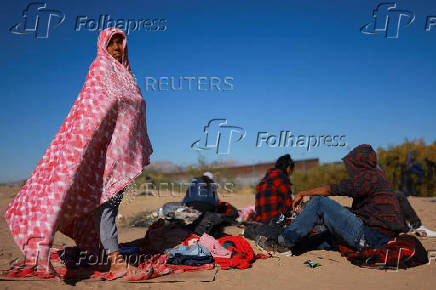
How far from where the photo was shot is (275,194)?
5.67m

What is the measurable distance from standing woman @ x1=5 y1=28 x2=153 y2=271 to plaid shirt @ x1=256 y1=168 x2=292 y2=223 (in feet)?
7.70

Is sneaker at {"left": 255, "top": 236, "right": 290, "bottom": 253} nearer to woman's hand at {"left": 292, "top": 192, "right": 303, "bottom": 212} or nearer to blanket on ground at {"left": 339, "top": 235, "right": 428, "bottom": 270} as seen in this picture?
woman's hand at {"left": 292, "top": 192, "right": 303, "bottom": 212}

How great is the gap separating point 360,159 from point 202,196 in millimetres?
3531

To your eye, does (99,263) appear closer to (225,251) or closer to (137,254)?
A: (137,254)

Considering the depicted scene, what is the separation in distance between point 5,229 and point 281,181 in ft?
17.6

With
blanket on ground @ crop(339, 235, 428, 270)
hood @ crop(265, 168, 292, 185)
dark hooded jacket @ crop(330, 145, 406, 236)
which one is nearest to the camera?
blanket on ground @ crop(339, 235, 428, 270)

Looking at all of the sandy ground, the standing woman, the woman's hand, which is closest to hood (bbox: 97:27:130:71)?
the standing woman

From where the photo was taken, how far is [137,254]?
4.74 m

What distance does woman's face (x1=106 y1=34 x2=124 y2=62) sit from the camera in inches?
167

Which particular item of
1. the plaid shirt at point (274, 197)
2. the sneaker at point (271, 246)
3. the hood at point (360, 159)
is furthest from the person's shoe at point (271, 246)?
the hood at point (360, 159)

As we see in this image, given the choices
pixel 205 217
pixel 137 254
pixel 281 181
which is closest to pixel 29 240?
pixel 137 254

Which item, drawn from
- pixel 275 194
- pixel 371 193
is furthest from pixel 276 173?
pixel 371 193

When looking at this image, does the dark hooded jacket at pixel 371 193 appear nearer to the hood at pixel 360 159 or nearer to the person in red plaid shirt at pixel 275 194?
the hood at pixel 360 159

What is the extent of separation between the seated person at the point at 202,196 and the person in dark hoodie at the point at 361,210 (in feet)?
8.90
